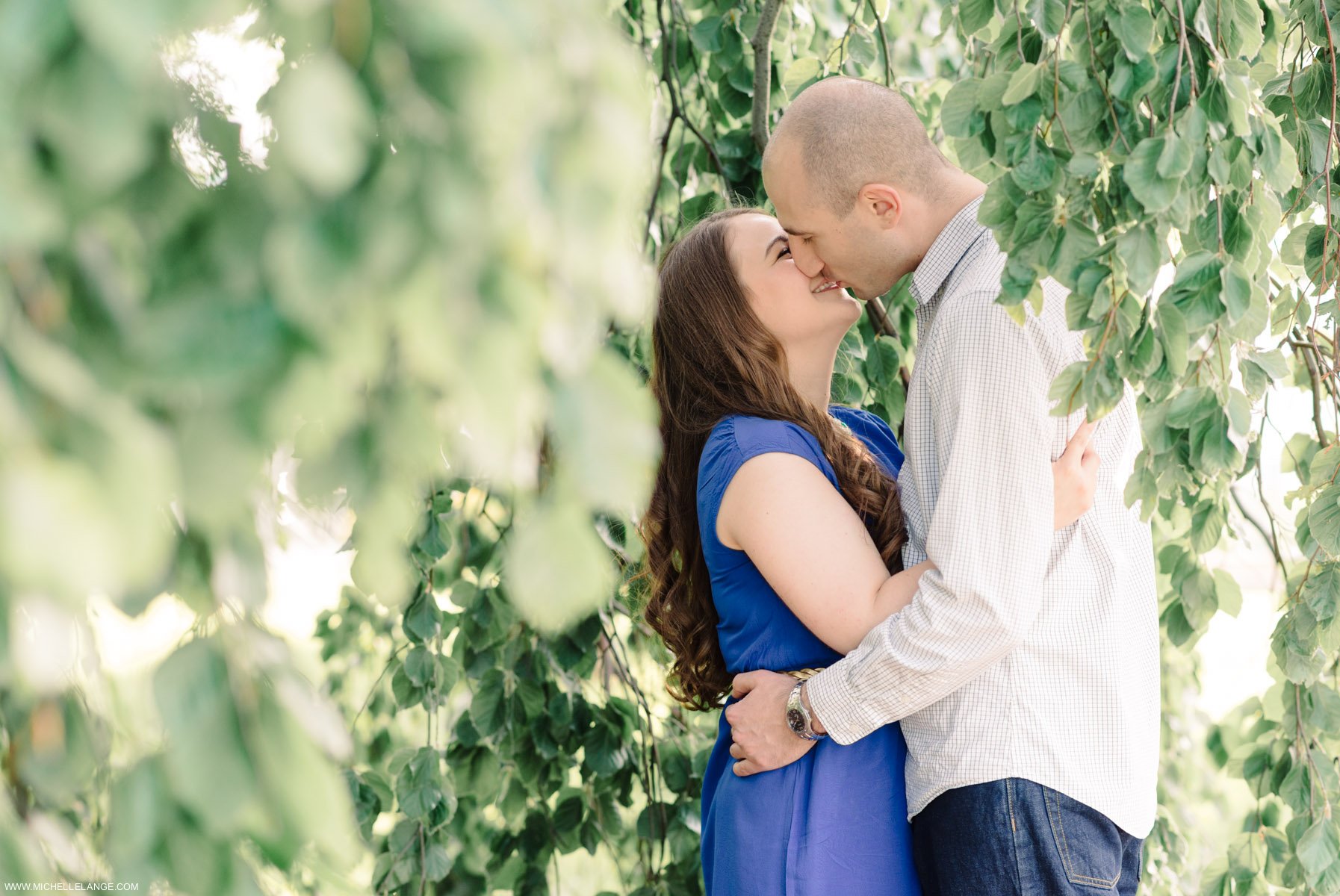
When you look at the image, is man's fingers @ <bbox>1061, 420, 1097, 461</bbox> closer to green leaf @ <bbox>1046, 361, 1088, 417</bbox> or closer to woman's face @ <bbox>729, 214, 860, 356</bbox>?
green leaf @ <bbox>1046, 361, 1088, 417</bbox>

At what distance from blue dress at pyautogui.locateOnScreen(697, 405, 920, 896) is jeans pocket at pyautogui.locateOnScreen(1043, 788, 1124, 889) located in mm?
198

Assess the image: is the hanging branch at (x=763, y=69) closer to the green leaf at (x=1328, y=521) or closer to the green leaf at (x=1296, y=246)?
the green leaf at (x=1296, y=246)

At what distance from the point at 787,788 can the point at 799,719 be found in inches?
3.8

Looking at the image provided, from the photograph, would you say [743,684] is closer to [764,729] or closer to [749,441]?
[764,729]

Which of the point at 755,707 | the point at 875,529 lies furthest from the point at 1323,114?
the point at 755,707

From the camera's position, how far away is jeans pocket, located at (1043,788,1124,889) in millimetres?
1121

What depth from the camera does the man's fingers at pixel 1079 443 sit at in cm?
115

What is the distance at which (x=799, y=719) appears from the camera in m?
1.26

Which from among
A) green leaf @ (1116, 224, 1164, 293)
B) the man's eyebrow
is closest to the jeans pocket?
green leaf @ (1116, 224, 1164, 293)

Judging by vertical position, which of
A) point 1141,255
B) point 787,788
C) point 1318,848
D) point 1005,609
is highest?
point 1141,255

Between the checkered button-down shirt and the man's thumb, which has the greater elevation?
the checkered button-down shirt

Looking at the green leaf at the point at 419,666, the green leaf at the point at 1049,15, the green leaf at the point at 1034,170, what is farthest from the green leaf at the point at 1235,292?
the green leaf at the point at 419,666

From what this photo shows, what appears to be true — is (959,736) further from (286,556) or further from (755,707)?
(286,556)

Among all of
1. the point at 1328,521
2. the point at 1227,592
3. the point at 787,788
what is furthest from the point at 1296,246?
the point at 787,788
